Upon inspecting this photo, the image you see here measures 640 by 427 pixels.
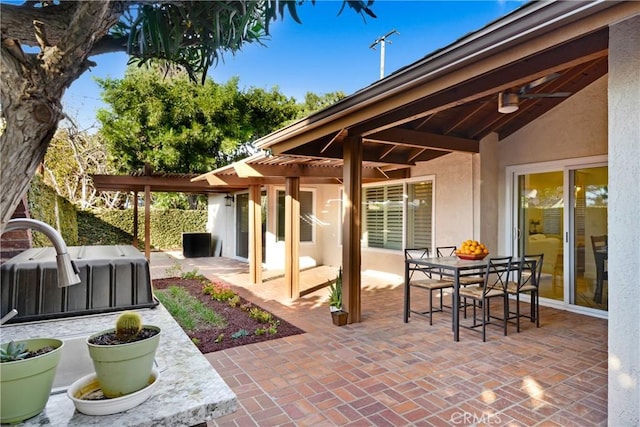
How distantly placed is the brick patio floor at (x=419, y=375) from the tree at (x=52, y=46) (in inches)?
92.3

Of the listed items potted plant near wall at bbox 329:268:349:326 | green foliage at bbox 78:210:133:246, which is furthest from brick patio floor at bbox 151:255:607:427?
green foliage at bbox 78:210:133:246

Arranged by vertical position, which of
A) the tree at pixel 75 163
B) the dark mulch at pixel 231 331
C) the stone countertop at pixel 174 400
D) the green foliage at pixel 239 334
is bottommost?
the dark mulch at pixel 231 331

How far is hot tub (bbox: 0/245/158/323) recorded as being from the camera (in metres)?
1.69

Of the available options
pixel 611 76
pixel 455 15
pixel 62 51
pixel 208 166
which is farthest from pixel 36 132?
pixel 208 166

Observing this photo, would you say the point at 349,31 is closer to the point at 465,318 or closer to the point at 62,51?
the point at 62,51

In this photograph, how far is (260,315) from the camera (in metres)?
5.13

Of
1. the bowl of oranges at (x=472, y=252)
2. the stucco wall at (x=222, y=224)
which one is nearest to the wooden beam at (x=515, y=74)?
the bowl of oranges at (x=472, y=252)

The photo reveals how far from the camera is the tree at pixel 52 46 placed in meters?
0.94

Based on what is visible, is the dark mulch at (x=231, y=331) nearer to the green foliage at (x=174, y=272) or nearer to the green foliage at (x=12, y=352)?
the green foliage at (x=174, y=272)

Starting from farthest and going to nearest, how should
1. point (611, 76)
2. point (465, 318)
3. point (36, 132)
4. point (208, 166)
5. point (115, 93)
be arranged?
point (208, 166) → point (115, 93) → point (465, 318) → point (611, 76) → point (36, 132)

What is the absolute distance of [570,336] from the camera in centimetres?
430

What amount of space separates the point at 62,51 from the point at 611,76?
2.76 meters

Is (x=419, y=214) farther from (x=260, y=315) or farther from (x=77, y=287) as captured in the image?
(x=77, y=287)

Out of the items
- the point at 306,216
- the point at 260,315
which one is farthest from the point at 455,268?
the point at 306,216
